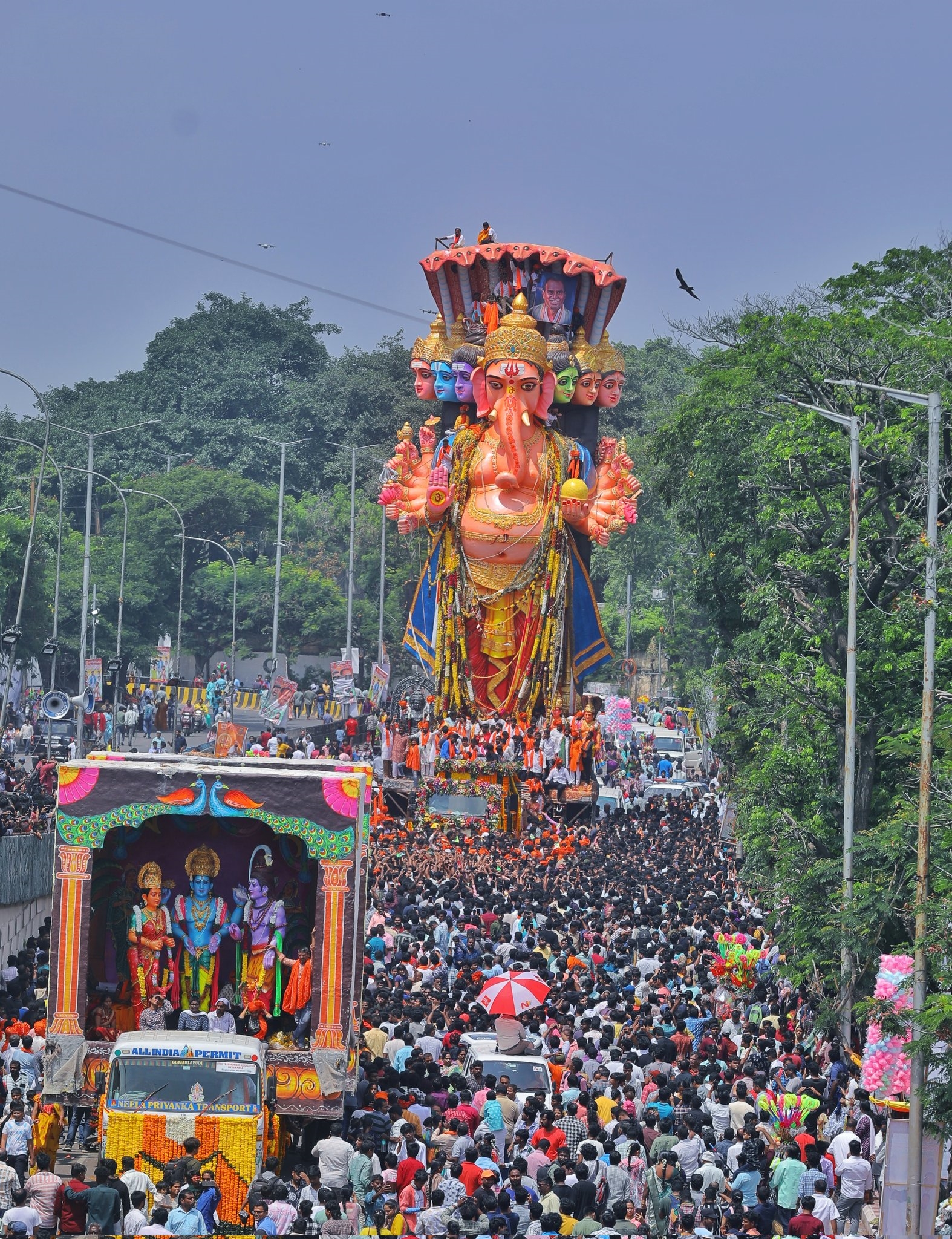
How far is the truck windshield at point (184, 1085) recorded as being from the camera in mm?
16156

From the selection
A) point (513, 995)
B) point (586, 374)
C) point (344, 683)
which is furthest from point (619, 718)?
point (513, 995)

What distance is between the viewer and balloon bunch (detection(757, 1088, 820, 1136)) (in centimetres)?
1795

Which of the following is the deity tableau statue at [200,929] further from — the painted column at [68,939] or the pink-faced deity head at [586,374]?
the pink-faced deity head at [586,374]

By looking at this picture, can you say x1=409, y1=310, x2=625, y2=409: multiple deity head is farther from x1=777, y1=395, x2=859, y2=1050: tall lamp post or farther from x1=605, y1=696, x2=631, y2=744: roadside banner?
x1=777, y1=395, x2=859, y2=1050: tall lamp post

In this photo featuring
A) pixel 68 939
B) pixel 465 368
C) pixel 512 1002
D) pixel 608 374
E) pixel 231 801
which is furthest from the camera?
pixel 608 374

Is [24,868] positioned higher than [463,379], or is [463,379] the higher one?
[463,379]

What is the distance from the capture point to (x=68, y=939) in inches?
725

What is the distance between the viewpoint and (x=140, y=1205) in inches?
570

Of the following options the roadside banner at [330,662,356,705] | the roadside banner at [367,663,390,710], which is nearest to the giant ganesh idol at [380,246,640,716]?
the roadside banner at [367,663,390,710]

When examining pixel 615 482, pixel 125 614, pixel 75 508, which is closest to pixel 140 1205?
pixel 615 482

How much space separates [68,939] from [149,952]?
53.4 inches

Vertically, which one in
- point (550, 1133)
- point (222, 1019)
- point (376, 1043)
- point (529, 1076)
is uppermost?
point (222, 1019)

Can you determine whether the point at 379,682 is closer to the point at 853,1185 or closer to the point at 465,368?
the point at 465,368

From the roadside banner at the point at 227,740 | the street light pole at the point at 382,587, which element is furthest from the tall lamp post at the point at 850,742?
the street light pole at the point at 382,587
